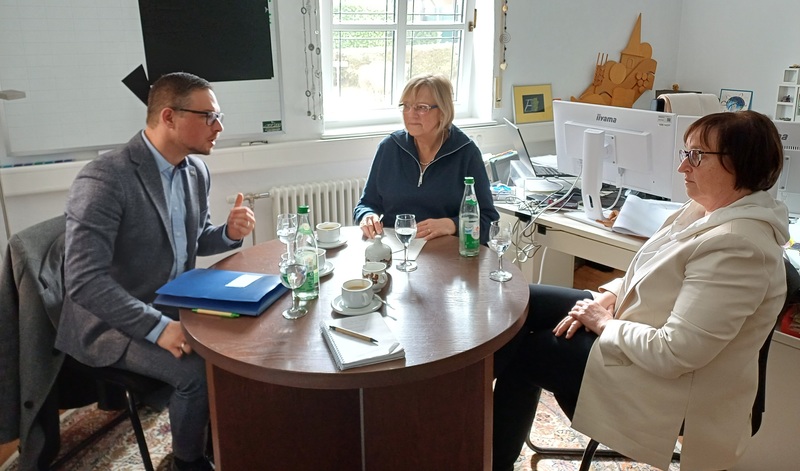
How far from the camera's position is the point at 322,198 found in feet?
11.0

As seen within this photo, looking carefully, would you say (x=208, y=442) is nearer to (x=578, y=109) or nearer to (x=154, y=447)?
(x=154, y=447)

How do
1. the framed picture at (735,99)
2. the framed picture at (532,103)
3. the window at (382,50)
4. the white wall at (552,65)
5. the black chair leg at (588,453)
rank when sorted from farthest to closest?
the framed picture at (735,99) → the framed picture at (532,103) → the window at (382,50) → the white wall at (552,65) → the black chair leg at (588,453)

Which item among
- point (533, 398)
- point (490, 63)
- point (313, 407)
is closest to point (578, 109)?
point (490, 63)

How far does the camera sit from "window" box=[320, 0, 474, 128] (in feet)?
11.4

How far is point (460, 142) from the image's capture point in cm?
248

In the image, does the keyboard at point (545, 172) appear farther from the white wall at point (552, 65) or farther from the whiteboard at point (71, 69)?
the whiteboard at point (71, 69)

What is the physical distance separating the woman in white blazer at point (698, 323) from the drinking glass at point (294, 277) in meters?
0.72

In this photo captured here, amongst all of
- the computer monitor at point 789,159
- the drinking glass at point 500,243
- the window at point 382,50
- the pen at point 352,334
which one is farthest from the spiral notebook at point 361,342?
the window at point 382,50

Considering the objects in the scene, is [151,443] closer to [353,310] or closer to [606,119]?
[353,310]

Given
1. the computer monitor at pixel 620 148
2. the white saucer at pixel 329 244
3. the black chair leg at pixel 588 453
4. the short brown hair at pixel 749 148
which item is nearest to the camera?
the short brown hair at pixel 749 148

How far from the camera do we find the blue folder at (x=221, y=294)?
5.41 ft

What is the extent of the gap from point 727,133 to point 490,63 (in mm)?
2326

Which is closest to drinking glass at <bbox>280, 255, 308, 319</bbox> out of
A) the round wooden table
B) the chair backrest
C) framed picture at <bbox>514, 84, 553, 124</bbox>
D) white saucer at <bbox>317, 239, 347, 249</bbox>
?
the round wooden table

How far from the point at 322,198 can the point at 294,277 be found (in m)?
1.77
